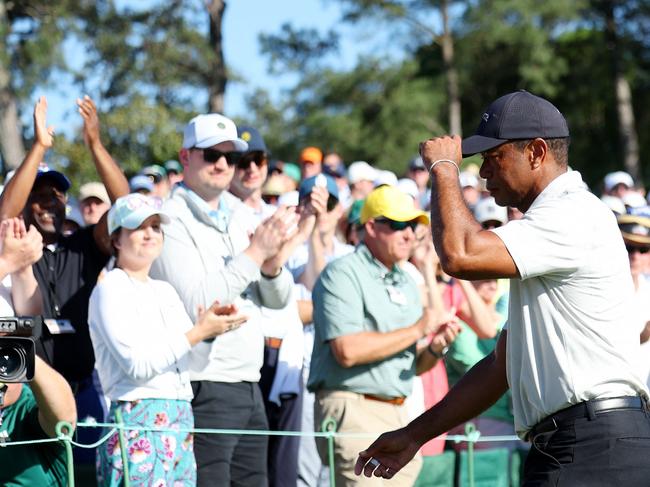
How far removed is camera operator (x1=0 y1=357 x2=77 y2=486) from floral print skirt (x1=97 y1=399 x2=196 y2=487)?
227 mm

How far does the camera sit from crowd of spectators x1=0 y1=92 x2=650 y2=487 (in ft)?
18.5

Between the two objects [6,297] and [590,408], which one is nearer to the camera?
[590,408]

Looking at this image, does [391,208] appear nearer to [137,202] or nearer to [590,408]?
[137,202]

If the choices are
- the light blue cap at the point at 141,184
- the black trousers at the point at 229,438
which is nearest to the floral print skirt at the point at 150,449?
the black trousers at the point at 229,438

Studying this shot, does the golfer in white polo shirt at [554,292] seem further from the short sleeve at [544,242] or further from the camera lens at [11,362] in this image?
the camera lens at [11,362]

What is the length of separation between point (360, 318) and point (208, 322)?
43.3 inches

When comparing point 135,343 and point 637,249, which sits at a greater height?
point 637,249

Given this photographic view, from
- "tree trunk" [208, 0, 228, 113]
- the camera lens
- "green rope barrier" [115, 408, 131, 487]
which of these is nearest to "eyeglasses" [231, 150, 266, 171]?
"green rope barrier" [115, 408, 131, 487]

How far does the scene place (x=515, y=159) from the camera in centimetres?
421

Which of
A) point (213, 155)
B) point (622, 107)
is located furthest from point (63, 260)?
point (622, 107)

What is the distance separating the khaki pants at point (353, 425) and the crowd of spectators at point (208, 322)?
0.4 inches

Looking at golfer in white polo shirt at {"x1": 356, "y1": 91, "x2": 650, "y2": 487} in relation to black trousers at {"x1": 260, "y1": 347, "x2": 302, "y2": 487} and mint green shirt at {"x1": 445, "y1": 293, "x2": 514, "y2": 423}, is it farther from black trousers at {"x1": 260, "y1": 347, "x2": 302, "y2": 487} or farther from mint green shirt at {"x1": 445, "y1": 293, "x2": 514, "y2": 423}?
mint green shirt at {"x1": 445, "y1": 293, "x2": 514, "y2": 423}

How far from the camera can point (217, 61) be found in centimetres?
1789

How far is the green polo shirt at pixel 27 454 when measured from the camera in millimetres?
5371
